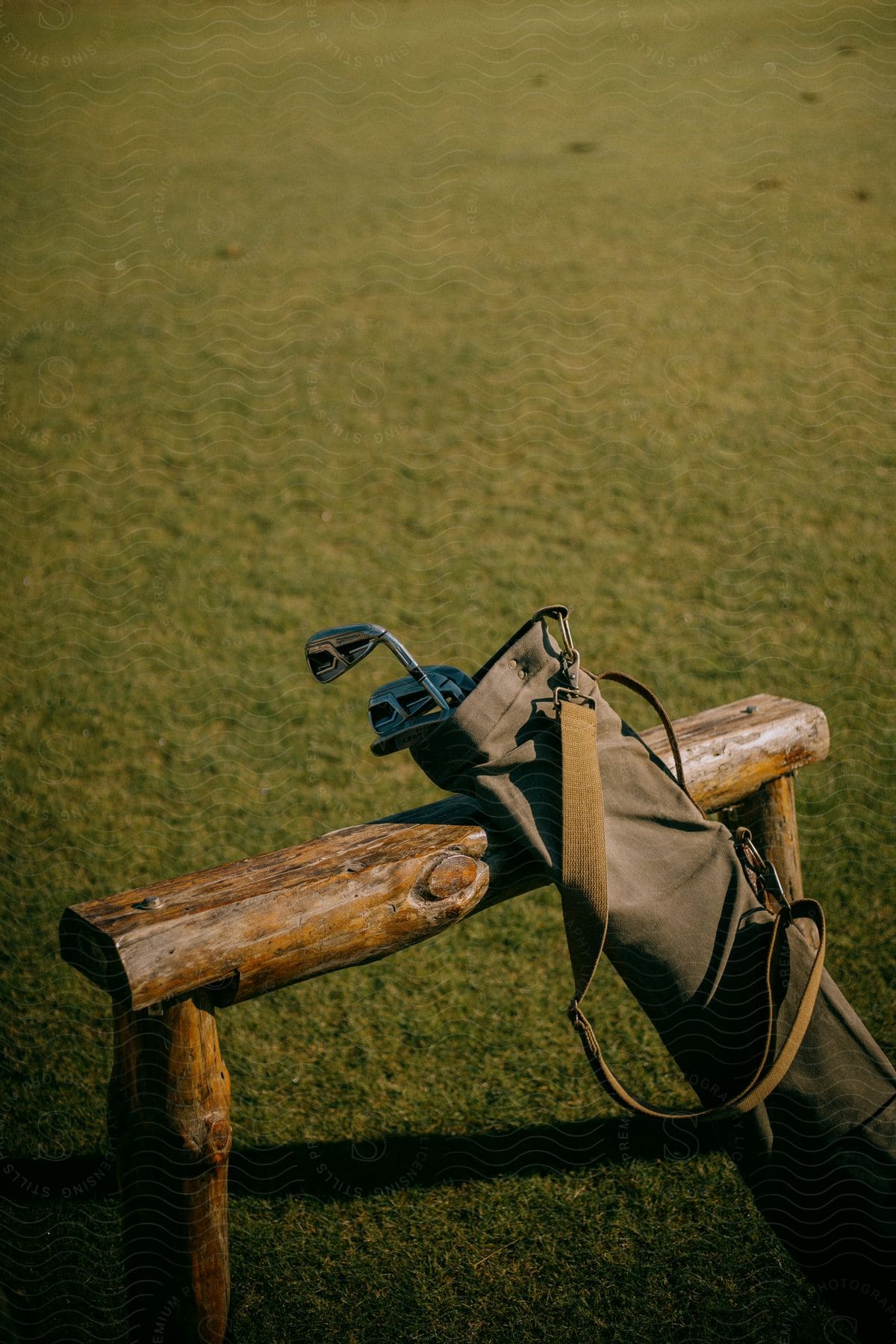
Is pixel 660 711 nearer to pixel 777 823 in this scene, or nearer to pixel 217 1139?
pixel 777 823

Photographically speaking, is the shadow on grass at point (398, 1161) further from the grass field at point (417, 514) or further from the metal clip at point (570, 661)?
the metal clip at point (570, 661)

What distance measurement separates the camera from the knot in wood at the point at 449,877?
2.20m

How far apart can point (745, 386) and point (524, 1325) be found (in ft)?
21.2

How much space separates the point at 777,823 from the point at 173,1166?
180cm

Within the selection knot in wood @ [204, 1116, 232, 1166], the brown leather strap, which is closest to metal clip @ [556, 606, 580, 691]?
the brown leather strap

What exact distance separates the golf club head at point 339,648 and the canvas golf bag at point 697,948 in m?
0.27

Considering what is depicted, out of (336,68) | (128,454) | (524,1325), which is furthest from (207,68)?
(524,1325)

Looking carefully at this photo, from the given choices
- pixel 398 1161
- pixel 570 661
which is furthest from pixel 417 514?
pixel 570 661

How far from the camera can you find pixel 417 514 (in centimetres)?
670

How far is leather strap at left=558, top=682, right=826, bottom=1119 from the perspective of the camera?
7.09 ft

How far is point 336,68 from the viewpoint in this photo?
11453 mm

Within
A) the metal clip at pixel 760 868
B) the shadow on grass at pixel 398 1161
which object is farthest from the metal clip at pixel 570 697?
the shadow on grass at pixel 398 1161

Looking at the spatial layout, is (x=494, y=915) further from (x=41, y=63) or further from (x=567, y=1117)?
(x=41, y=63)

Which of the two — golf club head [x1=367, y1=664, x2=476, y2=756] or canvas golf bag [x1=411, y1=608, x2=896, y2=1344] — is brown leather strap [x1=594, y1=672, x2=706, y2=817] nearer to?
canvas golf bag [x1=411, y1=608, x2=896, y2=1344]
